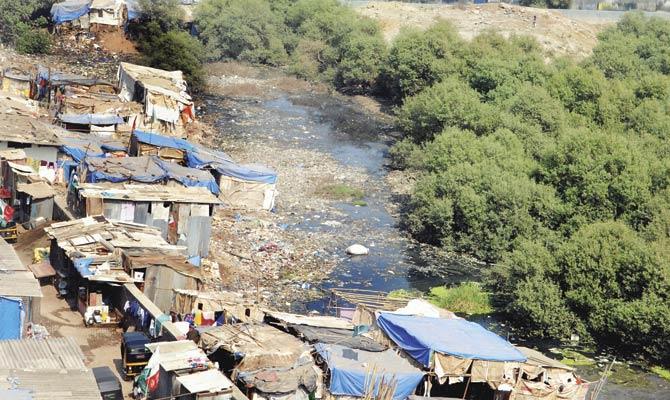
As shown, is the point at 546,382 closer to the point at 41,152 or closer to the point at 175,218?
the point at 175,218

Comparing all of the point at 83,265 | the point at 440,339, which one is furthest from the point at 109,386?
the point at 440,339

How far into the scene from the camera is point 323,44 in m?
57.7

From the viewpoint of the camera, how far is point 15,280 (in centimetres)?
1562

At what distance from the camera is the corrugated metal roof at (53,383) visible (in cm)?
1177

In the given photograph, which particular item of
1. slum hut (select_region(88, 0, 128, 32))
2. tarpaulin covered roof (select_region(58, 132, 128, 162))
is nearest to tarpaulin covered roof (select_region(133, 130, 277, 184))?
tarpaulin covered roof (select_region(58, 132, 128, 162))

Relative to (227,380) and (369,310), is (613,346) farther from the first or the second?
(227,380)

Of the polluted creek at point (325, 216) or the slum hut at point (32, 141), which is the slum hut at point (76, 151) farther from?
the slum hut at point (32, 141)

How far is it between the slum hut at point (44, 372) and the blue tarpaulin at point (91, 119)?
1906cm

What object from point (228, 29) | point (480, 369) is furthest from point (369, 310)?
point (228, 29)

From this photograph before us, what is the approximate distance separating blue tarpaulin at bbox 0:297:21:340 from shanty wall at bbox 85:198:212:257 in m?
7.88

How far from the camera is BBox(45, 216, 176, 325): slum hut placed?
1888 cm

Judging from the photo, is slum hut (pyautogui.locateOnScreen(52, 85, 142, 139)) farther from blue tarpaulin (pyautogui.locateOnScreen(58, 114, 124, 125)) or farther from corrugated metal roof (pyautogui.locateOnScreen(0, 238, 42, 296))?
corrugated metal roof (pyautogui.locateOnScreen(0, 238, 42, 296))

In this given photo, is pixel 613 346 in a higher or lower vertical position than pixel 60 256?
lower

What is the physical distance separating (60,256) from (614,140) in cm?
1874
